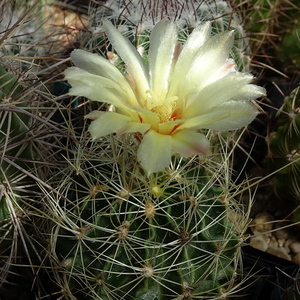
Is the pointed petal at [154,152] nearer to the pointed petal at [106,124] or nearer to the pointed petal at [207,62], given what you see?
the pointed petal at [106,124]

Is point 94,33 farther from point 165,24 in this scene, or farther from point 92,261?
point 92,261

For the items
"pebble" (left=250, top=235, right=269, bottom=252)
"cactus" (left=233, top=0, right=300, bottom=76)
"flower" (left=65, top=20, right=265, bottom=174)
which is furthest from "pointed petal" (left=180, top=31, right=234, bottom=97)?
"cactus" (left=233, top=0, right=300, bottom=76)

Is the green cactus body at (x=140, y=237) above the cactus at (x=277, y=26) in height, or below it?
above

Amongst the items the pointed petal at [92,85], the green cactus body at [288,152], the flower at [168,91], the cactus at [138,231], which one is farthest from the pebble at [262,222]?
the pointed petal at [92,85]

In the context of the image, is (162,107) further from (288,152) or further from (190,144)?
(288,152)

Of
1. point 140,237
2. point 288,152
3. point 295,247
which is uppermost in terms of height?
point 140,237

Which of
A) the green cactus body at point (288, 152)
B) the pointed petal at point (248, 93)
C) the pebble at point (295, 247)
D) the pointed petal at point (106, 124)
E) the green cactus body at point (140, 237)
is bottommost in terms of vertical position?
the pebble at point (295, 247)

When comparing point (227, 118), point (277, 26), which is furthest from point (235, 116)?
point (277, 26)

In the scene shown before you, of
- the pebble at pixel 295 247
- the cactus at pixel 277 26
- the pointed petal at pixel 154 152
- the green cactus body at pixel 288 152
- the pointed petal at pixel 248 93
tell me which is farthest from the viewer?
the cactus at pixel 277 26
